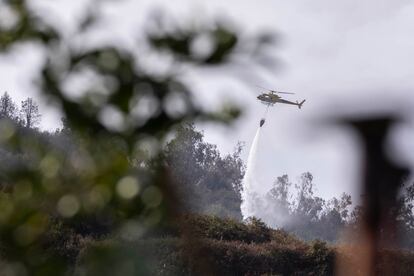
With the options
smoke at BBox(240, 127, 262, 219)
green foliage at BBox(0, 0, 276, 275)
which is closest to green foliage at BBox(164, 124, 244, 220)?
smoke at BBox(240, 127, 262, 219)

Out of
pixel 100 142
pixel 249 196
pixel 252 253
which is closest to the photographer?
pixel 100 142

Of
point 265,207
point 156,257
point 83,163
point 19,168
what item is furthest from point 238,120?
point 265,207

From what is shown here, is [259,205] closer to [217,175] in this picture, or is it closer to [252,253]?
[217,175]

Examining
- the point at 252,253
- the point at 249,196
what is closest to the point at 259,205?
the point at 249,196

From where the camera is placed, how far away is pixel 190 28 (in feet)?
6.59

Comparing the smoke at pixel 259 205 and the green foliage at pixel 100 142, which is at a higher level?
the smoke at pixel 259 205

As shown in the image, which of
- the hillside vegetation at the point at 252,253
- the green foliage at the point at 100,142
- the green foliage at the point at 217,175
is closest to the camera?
the green foliage at the point at 100,142

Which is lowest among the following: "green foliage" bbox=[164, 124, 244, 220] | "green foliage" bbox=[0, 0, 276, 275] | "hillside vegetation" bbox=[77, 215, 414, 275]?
"green foliage" bbox=[0, 0, 276, 275]

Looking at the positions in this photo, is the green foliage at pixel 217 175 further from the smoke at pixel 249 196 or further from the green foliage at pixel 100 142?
the green foliage at pixel 100 142

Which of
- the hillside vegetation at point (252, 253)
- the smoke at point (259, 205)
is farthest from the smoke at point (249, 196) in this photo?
the hillside vegetation at point (252, 253)

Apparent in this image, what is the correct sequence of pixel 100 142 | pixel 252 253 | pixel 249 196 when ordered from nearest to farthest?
pixel 100 142 < pixel 252 253 < pixel 249 196

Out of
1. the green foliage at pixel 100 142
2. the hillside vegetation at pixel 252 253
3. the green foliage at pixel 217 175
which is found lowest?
the green foliage at pixel 100 142

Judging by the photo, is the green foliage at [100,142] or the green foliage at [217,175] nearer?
the green foliage at [100,142]

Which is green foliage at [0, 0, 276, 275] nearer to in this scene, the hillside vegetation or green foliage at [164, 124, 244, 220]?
the hillside vegetation
